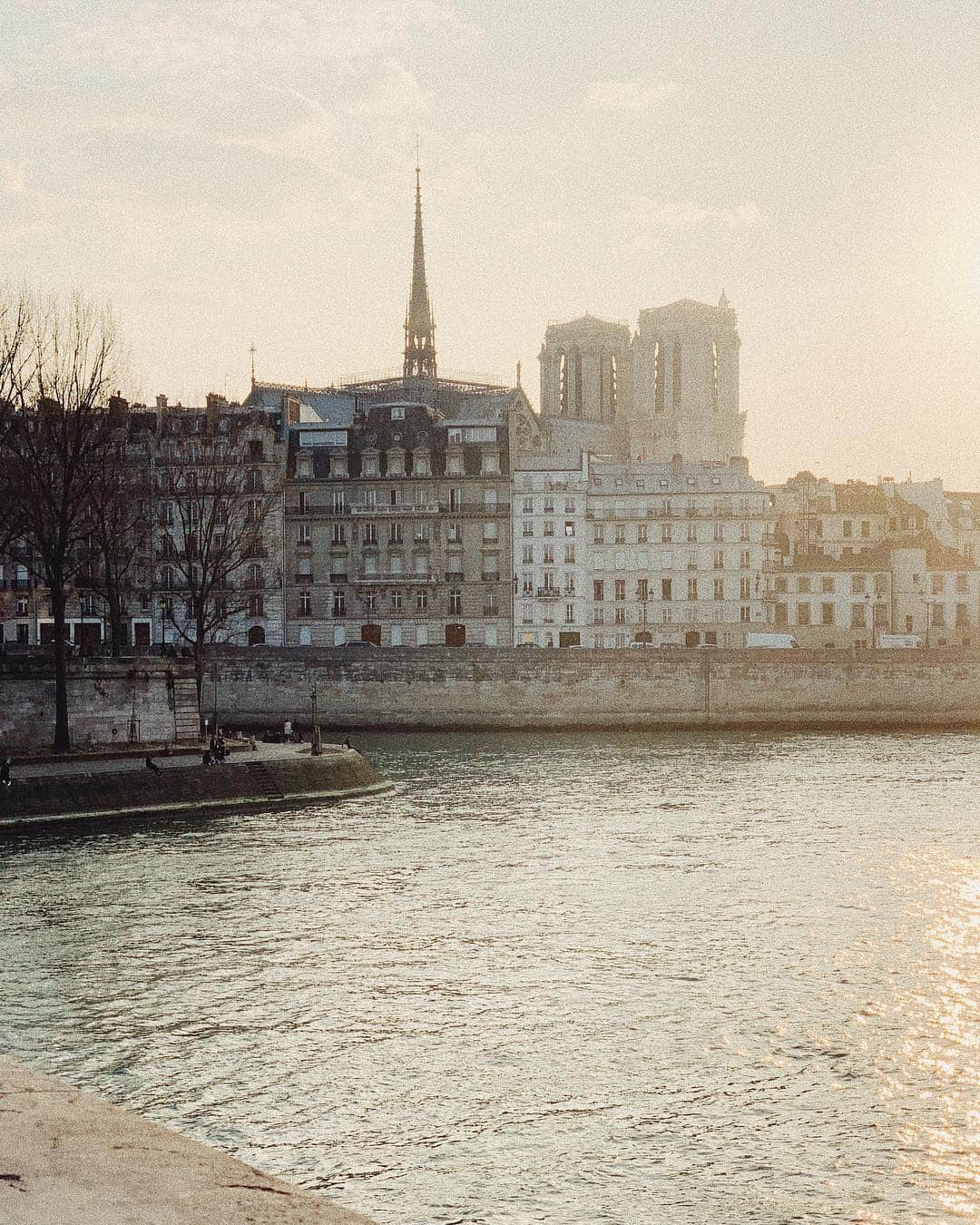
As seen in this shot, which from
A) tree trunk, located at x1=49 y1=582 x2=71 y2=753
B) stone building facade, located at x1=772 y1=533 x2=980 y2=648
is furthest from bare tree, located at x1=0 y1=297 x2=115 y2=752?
stone building facade, located at x1=772 y1=533 x2=980 y2=648

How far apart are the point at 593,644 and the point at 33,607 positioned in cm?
3515

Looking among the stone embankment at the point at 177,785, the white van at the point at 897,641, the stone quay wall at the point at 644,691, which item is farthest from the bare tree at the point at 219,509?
the white van at the point at 897,641

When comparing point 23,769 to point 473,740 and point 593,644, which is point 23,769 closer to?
point 473,740

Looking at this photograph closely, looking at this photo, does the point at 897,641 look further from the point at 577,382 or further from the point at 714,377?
the point at 577,382

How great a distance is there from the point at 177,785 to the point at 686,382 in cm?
12435

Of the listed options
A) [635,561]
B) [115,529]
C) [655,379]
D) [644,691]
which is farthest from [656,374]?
[115,529]

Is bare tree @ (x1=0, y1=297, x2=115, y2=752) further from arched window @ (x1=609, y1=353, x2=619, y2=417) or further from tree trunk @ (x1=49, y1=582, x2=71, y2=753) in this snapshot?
arched window @ (x1=609, y1=353, x2=619, y2=417)

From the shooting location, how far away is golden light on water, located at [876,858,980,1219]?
1748cm

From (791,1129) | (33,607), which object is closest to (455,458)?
(33,607)

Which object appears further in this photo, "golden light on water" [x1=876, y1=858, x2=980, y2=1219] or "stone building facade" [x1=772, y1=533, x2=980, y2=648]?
"stone building facade" [x1=772, y1=533, x2=980, y2=648]

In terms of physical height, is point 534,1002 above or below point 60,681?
below

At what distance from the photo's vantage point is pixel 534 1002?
2459cm

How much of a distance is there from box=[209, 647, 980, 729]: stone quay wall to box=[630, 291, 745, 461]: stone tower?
80040mm

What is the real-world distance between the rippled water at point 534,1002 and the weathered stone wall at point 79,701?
11.5m
